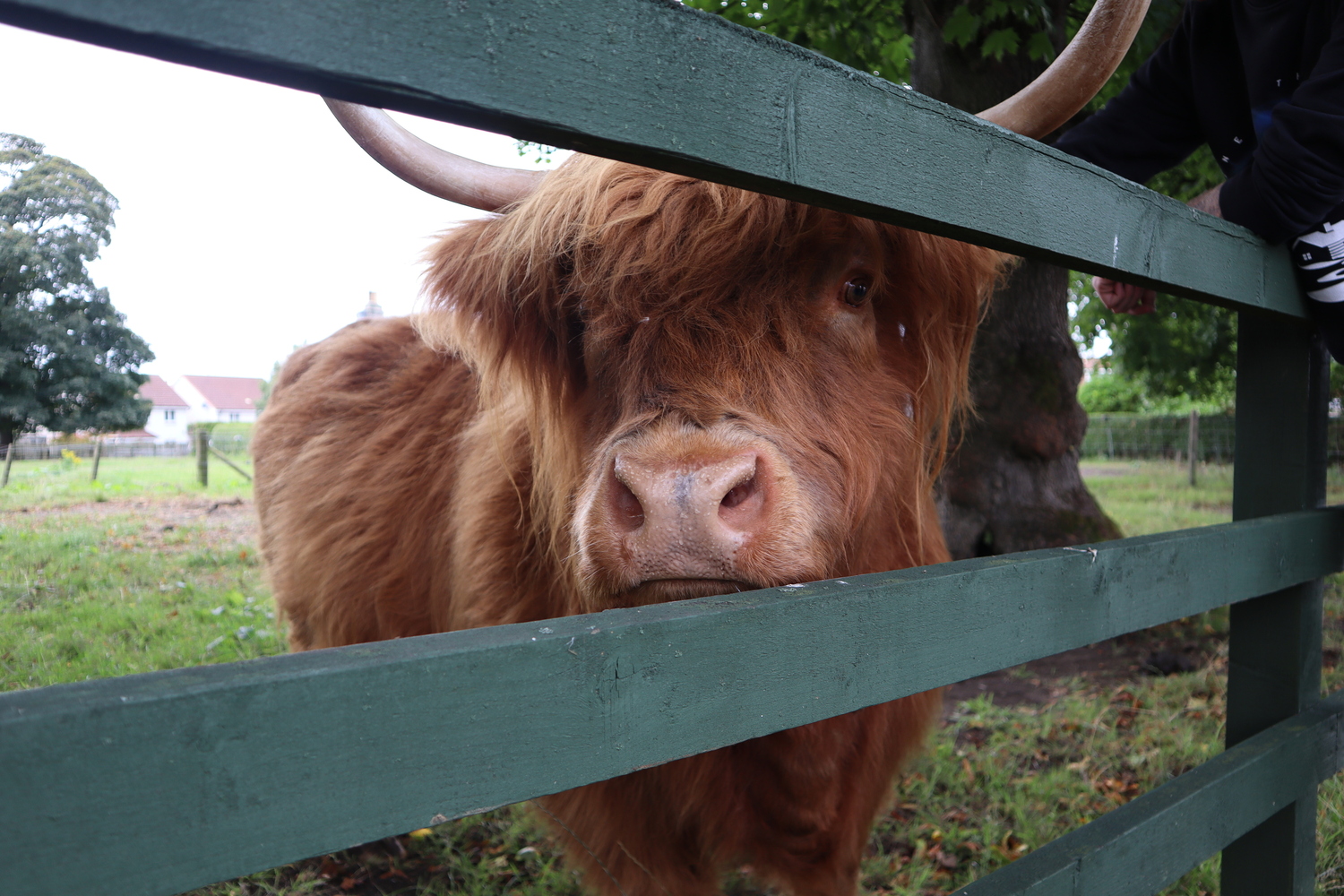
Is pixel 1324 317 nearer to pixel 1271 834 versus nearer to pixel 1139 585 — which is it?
pixel 1139 585

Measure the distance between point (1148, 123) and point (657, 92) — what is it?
2.24 meters

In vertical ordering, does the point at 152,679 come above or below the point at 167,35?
below

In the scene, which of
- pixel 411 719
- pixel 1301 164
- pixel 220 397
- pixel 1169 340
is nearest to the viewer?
pixel 411 719

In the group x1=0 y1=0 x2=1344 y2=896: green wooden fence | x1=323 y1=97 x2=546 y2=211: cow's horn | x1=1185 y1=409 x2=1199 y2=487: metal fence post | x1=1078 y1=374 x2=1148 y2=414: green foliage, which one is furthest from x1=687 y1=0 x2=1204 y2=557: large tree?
x1=1078 y1=374 x2=1148 y2=414: green foliage

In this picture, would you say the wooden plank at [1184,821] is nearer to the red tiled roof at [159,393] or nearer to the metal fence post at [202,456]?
the red tiled roof at [159,393]

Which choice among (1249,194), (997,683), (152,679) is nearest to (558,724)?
(152,679)

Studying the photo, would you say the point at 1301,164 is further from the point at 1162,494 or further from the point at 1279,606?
the point at 1162,494

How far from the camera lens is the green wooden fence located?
46 centimetres

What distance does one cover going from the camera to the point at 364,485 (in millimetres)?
2980

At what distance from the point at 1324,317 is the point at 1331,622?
13.9 ft

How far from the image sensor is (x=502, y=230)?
6.31ft

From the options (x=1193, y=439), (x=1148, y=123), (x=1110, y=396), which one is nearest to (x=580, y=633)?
(x=1148, y=123)

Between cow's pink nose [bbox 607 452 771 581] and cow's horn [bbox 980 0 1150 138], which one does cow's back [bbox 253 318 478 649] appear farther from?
cow's horn [bbox 980 0 1150 138]

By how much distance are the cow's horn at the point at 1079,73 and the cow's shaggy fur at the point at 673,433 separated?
0.97 feet
